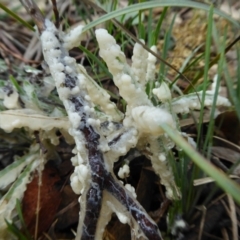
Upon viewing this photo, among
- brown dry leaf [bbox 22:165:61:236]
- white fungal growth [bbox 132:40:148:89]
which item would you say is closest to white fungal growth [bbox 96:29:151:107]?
white fungal growth [bbox 132:40:148:89]

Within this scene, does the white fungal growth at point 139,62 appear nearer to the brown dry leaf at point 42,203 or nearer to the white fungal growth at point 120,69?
the white fungal growth at point 120,69

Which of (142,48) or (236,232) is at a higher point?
(142,48)

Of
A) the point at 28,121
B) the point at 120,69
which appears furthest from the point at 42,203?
the point at 120,69

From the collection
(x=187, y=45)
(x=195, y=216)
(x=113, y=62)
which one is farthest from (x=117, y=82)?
(x=187, y=45)

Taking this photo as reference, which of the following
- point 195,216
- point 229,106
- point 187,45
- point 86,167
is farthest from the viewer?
point 187,45

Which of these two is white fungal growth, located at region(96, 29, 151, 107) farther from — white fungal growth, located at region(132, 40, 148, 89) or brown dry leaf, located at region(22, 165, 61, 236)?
brown dry leaf, located at region(22, 165, 61, 236)

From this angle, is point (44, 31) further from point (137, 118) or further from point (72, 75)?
point (137, 118)

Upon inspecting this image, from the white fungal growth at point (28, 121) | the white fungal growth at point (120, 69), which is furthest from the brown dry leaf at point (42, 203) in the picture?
the white fungal growth at point (120, 69)

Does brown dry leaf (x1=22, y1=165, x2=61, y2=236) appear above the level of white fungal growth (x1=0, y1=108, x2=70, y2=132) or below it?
below

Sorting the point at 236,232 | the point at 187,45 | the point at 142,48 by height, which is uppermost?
the point at 187,45

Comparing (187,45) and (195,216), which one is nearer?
(195,216)

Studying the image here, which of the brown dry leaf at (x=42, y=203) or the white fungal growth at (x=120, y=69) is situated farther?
the brown dry leaf at (x=42, y=203)
